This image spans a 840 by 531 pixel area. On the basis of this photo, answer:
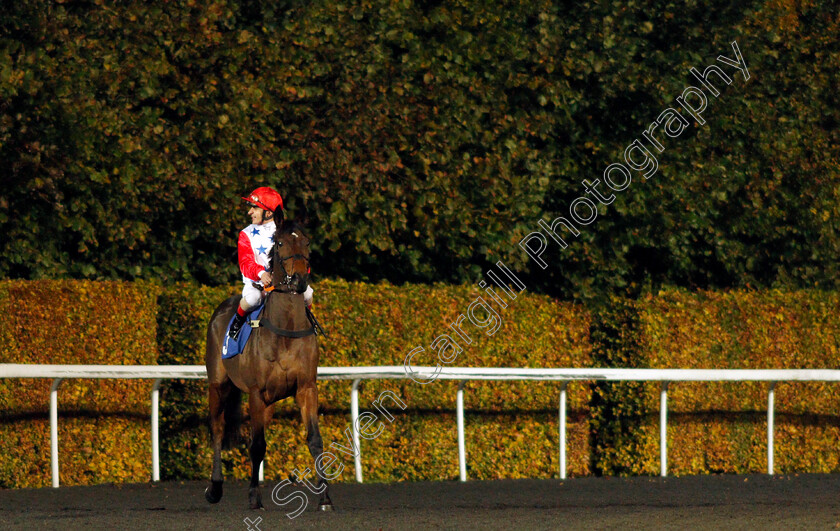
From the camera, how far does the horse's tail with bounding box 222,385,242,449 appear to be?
8844mm

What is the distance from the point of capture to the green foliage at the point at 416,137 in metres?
11.4

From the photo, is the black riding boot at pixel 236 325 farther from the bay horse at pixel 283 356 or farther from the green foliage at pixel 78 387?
the green foliage at pixel 78 387

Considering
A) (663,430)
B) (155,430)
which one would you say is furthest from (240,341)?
(663,430)

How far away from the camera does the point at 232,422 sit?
886cm

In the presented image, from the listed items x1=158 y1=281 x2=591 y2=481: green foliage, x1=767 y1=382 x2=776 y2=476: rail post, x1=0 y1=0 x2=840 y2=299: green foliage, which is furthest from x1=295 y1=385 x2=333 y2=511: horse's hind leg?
x1=767 y1=382 x2=776 y2=476: rail post

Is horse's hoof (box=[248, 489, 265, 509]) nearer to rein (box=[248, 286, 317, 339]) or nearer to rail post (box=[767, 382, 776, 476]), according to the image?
rein (box=[248, 286, 317, 339])

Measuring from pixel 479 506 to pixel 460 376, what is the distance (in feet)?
6.30

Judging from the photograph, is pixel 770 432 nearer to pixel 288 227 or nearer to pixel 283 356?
pixel 283 356

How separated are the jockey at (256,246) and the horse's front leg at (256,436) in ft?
1.86

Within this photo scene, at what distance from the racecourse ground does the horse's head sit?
1.34 meters

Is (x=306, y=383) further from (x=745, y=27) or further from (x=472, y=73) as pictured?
(x=745, y=27)

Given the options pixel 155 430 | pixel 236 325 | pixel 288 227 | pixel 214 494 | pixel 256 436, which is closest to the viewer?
pixel 288 227

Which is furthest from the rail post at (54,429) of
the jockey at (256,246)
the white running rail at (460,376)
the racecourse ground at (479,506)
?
the jockey at (256,246)

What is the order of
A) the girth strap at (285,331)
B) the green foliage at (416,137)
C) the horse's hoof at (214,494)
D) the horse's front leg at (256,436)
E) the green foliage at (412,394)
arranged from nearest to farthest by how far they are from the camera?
the girth strap at (285,331) → the horse's front leg at (256,436) → the horse's hoof at (214,494) → the green foliage at (412,394) → the green foliage at (416,137)
